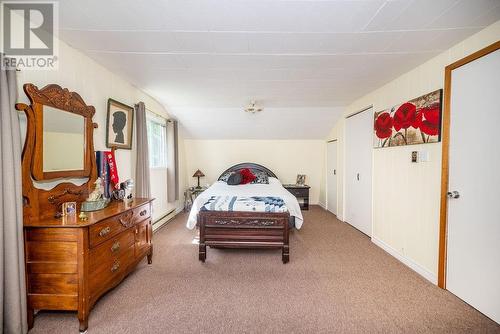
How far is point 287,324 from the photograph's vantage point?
171cm

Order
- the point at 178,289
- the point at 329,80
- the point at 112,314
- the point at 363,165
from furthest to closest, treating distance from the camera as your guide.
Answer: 1. the point at 363,165
2. the point at 329,80
3. the point at 178,289
4. the point at 112,314

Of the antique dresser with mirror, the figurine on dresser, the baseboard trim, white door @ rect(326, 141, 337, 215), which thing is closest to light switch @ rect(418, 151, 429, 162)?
the baseboard trim

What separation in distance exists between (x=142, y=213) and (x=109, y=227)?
584 millimetres

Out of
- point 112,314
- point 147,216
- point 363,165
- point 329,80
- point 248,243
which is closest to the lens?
point 112,314

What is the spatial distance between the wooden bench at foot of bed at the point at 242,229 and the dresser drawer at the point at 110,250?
2.82ft

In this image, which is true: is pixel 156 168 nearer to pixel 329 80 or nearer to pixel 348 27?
pixel 329 80

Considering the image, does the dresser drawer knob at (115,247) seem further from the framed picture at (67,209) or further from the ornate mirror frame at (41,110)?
the ornate mirror frame at (41,110)

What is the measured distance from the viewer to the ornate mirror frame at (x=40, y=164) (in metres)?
1.67

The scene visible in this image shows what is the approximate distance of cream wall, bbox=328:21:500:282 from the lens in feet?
7.38

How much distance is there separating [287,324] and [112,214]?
1.71 meters

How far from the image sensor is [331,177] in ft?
17.0

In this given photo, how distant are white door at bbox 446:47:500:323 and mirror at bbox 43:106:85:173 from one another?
362 cm

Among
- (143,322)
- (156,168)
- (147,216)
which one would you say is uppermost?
(156,168)

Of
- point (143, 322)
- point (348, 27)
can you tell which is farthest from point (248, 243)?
point (348, 27)
